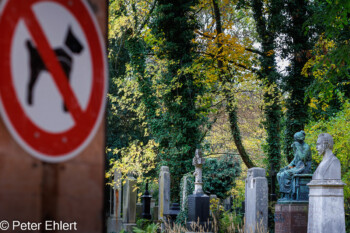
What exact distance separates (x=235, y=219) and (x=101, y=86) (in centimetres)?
1536

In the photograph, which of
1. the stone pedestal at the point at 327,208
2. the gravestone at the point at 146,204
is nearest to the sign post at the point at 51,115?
the stone pedestal at the point at 327,208

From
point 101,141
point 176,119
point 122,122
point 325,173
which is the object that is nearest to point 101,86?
point 101,141

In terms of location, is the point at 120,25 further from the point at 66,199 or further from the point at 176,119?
the point at 66,199

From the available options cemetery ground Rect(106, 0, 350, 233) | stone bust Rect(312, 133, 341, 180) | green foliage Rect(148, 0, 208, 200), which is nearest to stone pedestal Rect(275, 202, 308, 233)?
stone bust Rect(312, 133, 341, 180)

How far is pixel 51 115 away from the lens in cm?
108

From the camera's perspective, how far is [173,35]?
54.8 feet

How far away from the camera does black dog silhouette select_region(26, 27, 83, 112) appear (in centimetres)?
105

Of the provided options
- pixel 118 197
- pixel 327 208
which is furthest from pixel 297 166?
pixel 118 197

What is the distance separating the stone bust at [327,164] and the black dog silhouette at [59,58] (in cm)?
848

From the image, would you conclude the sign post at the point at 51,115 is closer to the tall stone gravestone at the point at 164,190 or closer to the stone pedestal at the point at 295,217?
the stone pedestal at the point at 295,217

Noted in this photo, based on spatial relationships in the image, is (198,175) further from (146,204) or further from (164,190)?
(146,204)

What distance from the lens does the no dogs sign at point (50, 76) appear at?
1024mm

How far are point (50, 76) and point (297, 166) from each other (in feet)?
36.3

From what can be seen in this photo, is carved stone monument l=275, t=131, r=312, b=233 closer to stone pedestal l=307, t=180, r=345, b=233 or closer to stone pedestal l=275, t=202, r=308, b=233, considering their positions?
stone pedestal l=275, t=202, r=308, b=233
